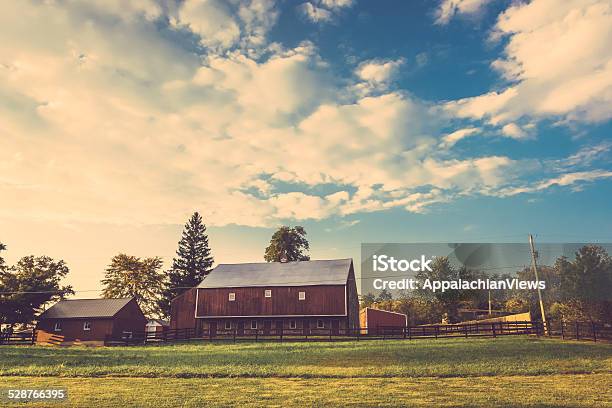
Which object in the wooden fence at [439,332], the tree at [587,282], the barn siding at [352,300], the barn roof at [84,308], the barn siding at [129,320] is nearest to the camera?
the wooden fence at [439,332]

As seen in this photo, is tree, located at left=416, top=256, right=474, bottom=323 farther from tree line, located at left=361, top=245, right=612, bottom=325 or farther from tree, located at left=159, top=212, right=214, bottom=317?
tree, located at left=159, top=212, right=214, bottom=317

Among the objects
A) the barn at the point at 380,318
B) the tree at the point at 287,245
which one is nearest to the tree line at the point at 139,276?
the tree at the point at 287,245

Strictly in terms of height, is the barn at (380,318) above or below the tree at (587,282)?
below

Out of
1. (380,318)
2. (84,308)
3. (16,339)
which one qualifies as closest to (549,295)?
(380,318)

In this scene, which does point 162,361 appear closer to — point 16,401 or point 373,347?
point 16,401

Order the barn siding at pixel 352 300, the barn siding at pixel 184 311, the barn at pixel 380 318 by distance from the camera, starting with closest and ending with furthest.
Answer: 1. the barn siding at pixel 352 300
2. the barn siding at pixel 184 311
3. the barn at pixel 380 318

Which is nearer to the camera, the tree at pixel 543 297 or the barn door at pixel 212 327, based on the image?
the barn door at pixel 212 327

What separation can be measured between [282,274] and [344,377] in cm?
3203

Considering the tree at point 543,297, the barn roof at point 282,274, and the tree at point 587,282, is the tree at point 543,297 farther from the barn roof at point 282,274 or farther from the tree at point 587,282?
the barn roof at point 282,274

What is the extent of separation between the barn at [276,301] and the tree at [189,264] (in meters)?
23.4

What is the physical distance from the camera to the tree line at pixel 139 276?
52219 millimetres

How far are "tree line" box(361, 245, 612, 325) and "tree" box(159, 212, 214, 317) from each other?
3352 centimetres

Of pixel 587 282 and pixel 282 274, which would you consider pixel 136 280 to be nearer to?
pixel 282 274

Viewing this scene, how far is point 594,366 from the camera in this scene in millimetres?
19719
